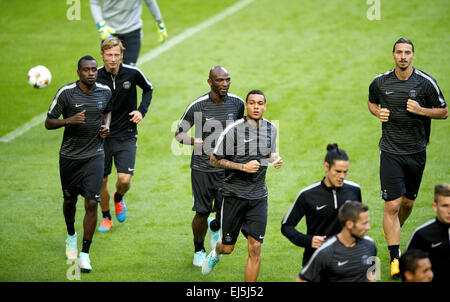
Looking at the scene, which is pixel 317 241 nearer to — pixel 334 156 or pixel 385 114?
pixel 334 156

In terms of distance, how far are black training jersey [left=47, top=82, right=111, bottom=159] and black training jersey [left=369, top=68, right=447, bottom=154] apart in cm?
323

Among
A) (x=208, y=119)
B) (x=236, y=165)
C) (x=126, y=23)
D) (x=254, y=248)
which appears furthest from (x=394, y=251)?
(x=126, y=23)

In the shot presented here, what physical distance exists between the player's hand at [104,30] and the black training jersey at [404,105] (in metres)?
5.26

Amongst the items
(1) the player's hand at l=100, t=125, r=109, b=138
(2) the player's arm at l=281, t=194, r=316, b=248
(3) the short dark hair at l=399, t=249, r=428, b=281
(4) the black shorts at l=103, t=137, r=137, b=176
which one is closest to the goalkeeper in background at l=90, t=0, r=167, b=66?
(4) the black shorts at l=103, t=137, r=137, b=176

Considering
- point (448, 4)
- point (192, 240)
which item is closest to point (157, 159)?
point (192, 240)

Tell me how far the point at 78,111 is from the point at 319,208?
10.4 feet

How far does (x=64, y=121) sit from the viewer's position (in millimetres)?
7832

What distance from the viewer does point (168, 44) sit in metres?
16.8

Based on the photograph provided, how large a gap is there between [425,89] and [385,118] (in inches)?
21.6

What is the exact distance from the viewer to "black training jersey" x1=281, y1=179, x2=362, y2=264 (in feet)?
20.7

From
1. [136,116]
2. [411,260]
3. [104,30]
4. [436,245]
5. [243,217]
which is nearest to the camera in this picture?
[411,260]

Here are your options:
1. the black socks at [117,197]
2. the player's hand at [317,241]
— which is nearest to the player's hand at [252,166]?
the player's hand at [317,241]

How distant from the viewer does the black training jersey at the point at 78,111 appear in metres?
7.97
